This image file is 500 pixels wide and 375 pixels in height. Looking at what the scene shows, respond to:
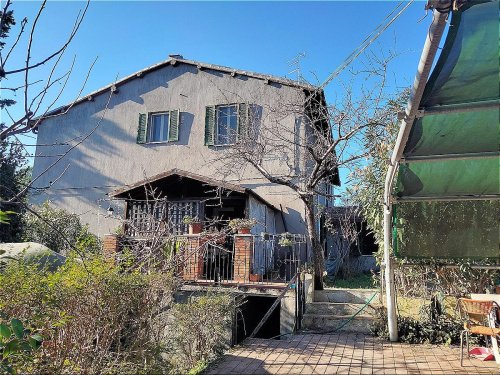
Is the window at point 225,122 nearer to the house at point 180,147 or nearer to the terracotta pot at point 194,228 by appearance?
the house at point 180,147

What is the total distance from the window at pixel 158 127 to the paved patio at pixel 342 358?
395 inches

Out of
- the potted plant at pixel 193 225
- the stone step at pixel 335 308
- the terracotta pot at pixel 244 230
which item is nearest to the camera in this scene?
the stone step at pixel 335 308

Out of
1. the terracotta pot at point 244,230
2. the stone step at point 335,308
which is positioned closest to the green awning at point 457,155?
the stone step at point 335,308

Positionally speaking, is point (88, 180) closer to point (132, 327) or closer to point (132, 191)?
point (132, 191)

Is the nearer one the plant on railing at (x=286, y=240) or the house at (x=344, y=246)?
the plant on railing at (x=286, y=240)

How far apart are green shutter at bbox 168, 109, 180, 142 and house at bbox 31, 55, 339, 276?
42 millimetres

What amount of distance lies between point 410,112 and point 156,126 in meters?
12.6

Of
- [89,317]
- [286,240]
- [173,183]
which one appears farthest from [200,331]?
[173,183]

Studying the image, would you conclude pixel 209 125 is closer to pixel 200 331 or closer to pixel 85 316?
pixel 200 331

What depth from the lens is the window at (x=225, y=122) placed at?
1389 centimetres

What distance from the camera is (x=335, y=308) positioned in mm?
8516

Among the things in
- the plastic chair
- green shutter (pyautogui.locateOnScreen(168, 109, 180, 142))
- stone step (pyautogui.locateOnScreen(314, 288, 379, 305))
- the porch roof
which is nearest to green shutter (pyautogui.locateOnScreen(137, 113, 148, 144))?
green shutter (pyautogui.locateOnScreen(168, 109, 180, 142))

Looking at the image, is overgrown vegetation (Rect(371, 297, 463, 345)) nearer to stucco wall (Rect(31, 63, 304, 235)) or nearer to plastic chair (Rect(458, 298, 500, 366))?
plastic chair (Rect(458, 298, 500, 366))

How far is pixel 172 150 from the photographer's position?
48.6 feet
